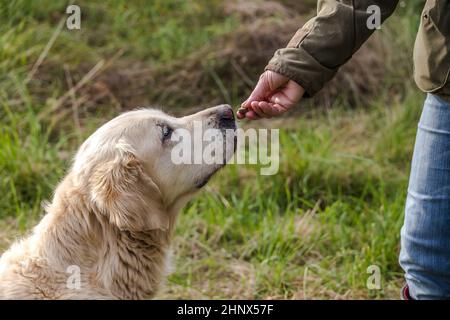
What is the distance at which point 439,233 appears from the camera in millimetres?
2932

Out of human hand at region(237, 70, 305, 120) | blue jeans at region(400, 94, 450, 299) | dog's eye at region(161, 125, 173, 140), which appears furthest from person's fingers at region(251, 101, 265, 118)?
blue jeans at region(400, 94, 450, 299)

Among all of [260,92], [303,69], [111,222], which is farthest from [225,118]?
[111,222]

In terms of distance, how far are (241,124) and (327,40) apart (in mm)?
3322

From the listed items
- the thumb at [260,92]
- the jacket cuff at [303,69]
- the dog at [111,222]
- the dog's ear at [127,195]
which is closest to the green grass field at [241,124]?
the dog at [111,222]

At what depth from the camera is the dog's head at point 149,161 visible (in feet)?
10.7

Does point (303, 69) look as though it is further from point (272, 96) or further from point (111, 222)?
point (111, 222)

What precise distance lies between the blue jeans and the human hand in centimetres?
54

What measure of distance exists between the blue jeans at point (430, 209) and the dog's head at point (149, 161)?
38.4 inches

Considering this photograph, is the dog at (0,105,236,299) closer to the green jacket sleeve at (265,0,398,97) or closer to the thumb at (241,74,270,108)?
the thumb at (241,74,270,108)

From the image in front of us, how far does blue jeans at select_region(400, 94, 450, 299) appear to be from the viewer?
2.85 metres

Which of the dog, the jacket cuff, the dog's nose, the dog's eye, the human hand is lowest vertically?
the dog

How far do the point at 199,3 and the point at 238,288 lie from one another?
4.08 meters
